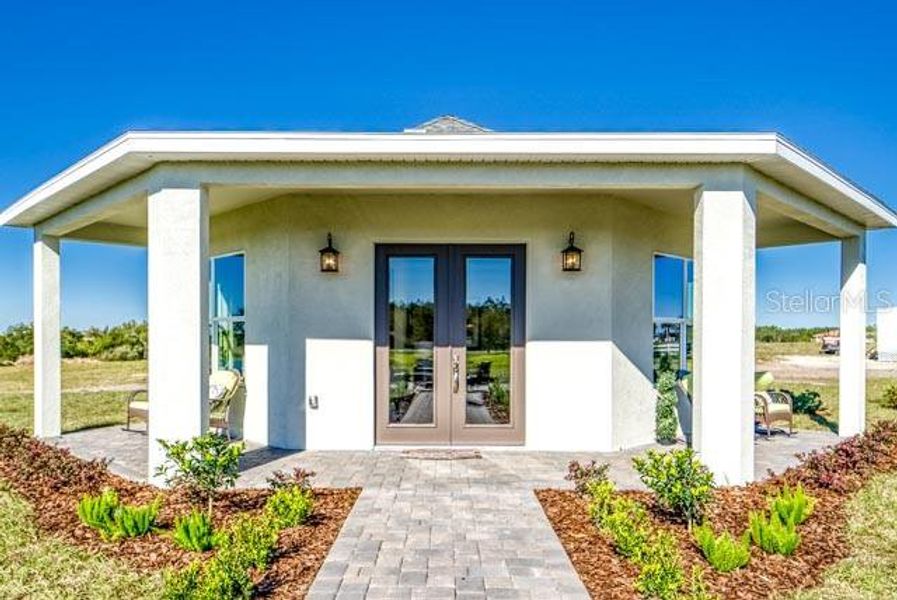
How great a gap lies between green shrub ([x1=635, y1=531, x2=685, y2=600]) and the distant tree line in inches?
868

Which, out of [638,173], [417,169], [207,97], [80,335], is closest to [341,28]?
[207,97]

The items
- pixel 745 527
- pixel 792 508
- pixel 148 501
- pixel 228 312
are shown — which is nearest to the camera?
pixel 792 508

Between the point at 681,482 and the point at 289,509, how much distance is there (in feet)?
10.5

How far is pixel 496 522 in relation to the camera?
4.96 meters

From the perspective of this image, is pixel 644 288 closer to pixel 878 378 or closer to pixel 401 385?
pixel 401 385

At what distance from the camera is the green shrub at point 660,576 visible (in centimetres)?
345

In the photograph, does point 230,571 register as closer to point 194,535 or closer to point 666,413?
point 194,535

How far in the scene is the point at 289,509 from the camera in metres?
4.85

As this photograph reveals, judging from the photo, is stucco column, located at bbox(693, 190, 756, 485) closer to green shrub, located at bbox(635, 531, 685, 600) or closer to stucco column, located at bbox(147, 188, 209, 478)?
green shrub, located at bbox(635, 531, 685, 600)

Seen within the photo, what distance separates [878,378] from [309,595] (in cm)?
2016

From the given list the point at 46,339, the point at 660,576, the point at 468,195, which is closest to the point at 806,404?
the point at 468,195

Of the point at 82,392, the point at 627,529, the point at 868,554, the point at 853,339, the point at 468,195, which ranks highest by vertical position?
the point at 468,195

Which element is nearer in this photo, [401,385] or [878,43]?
[401,385]

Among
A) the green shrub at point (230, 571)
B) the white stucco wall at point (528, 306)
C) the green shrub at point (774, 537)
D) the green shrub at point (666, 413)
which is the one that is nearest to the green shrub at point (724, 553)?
the green shrub at point (774, 537)
